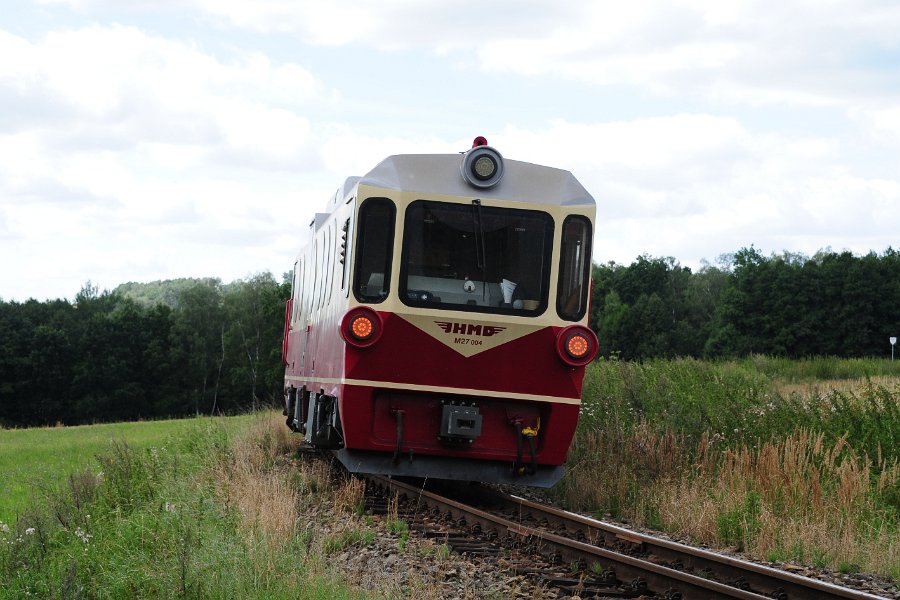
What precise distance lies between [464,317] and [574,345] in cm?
104

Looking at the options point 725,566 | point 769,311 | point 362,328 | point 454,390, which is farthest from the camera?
point 769,311

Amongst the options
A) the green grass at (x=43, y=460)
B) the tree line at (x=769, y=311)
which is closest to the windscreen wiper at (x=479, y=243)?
the green grass at (x=43, y=460)

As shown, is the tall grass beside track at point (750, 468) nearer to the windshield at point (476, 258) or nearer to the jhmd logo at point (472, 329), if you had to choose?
the jhmd logo at point (472, 329)

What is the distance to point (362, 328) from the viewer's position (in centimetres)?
952

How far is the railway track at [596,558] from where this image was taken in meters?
6.31

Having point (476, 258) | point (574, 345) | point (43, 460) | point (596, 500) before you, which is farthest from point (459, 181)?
point (43, 460)

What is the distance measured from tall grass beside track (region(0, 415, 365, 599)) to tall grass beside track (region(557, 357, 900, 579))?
2882 millimetres

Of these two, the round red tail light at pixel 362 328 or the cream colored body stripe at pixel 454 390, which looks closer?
the round red tail light at pixel 362 328

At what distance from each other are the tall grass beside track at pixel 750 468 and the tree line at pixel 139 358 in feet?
222

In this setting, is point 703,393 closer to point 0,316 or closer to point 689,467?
point 689,467

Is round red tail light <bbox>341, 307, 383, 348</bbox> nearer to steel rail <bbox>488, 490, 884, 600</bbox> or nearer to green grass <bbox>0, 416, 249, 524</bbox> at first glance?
steel rail <bbox>488, 490, 884, 600</bbox>

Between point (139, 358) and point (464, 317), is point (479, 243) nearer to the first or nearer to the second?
point (464, 317)

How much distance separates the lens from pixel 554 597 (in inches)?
251

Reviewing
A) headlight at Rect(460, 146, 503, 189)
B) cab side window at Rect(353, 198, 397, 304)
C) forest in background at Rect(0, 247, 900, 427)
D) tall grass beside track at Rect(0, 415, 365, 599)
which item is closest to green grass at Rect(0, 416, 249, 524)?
tall grass beside track at Rect(0, 415, 365, 599)
